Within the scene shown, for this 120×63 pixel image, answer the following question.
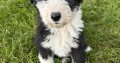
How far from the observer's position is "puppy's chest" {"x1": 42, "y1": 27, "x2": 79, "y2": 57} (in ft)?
12.6

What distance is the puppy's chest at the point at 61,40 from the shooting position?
3844 mm

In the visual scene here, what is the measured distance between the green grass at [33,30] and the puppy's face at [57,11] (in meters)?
1.00

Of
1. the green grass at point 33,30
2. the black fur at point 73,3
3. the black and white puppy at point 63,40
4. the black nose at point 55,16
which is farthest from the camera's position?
the green grass at point 33,30

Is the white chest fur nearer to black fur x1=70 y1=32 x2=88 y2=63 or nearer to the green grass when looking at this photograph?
black fur x1=70 y1=32 x2=88 y2=63

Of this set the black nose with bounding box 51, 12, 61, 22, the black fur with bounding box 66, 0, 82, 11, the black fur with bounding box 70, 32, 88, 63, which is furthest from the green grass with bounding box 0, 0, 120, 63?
the black nose with bounding box 51, 12, 61, 22

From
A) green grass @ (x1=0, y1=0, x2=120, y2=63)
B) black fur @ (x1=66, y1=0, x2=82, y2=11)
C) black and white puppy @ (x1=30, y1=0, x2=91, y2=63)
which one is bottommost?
green grass @ (x1=0, y1=0, x2=120, y2=63)

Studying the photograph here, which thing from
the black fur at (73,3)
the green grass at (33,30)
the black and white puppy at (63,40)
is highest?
the black fur at (73,3)

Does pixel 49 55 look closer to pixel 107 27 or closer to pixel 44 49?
pixel 44 49

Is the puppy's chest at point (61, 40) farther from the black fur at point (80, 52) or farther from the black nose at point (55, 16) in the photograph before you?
the black nose at point (55, 16)

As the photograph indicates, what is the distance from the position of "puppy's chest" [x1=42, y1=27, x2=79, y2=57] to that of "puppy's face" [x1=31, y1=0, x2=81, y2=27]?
0.35m

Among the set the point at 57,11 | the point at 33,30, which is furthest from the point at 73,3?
the point at 33,30

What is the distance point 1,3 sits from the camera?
5234 millimetres

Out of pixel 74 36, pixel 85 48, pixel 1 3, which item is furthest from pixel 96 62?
pixel 1 3

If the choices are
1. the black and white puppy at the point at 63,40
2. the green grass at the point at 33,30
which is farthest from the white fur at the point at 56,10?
the green grass at the point at 33,30
